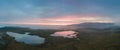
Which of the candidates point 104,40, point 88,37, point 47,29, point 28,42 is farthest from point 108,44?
point 28,42

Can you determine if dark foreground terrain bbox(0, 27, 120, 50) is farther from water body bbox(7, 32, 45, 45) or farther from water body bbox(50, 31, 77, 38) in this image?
water body bbox(7, 32, 45, 45)

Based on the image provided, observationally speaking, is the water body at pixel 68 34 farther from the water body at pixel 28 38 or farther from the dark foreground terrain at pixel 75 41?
the water body at pixel 28 38

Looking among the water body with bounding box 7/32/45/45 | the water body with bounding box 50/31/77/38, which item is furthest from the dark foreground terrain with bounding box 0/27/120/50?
the water body with bounding box 7/32/45/45

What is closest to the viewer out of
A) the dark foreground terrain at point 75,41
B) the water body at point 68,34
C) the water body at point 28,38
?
the dark foreground terrain at point 75,41

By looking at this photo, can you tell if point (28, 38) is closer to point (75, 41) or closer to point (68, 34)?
point (68, 34)

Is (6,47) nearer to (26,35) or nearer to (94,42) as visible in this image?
(26,35)

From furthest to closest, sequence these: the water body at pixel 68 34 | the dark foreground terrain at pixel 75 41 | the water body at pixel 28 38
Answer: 1. the water body at pixel 68 34
2. the water body at pixel 28 38
3. the dark foreground terrain at pixel 75 41

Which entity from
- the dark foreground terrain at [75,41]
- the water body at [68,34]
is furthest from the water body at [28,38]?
the water body at [68,34]

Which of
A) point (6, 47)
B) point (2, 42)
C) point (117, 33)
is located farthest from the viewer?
point (117, 33)

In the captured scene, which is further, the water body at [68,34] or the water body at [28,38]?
the water body at [68,34]
